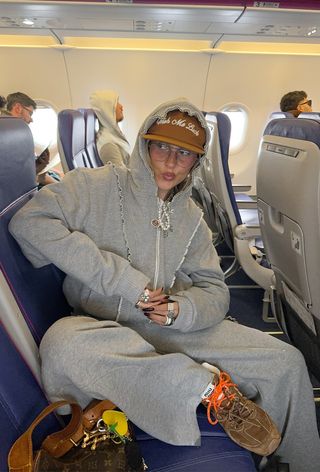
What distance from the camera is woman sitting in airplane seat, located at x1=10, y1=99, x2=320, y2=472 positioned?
1.08 metres

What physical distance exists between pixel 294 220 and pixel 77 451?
983 millimetres

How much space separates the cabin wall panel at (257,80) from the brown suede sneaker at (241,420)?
Result: 5172 millimetres

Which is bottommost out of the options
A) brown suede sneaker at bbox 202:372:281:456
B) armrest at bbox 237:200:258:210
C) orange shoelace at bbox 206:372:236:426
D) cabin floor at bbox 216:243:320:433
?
cabin floor at bbox 216:243:320:433

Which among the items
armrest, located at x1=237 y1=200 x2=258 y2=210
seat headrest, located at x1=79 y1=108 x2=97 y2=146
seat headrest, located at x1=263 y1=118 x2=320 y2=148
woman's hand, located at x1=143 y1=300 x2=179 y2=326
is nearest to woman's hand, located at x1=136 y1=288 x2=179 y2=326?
woman's hand, located at x1=143 y1=300 x2=179 y2=326

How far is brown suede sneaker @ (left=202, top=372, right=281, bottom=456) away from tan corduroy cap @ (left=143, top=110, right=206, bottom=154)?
0.82 m

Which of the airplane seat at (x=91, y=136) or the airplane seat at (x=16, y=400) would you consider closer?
the airplane seat at (x=16, y=400)

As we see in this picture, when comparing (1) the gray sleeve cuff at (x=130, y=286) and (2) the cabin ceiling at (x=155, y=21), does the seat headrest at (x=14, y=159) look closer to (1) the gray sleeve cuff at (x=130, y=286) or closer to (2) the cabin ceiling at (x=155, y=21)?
(1) the gray sleeve cuff at (x=130, y=286)

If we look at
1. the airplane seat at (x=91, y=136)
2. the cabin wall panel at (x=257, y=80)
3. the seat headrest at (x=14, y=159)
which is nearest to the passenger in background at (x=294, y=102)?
the cabin wall panel at (x=257, y=80)

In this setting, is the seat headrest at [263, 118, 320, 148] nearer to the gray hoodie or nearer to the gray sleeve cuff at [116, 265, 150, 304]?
the gray hoodie

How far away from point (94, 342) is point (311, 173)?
84 cm

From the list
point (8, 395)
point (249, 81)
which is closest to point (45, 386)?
point (8, 395)

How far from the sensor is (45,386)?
3.55 feet

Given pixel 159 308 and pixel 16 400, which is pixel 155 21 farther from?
pixel 16 400

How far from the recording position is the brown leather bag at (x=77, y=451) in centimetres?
86
